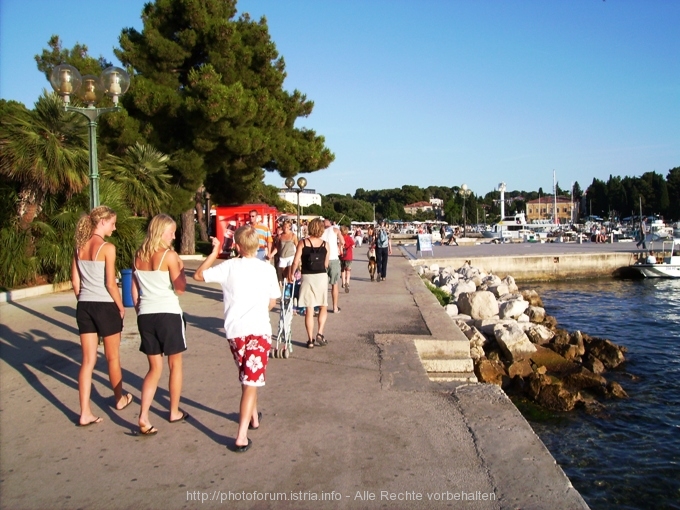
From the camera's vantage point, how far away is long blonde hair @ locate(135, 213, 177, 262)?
192 inches

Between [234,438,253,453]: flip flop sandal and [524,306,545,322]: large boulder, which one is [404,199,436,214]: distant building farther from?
[234,438,253,453]: flip flop sandal

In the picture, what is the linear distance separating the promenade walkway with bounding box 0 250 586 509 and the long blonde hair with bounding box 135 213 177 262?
1505 millimetres

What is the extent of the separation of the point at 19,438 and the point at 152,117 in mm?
18884

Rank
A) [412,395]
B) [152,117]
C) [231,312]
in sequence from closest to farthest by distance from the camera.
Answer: [231,312] < [412,395] < [152,117]

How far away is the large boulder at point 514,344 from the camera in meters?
11.1

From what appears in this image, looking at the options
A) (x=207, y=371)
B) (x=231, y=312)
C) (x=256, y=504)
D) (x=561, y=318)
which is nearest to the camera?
(x=256, y=504)

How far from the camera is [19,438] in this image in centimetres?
488

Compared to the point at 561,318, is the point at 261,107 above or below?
above

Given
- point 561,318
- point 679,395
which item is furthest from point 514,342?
point 561,318

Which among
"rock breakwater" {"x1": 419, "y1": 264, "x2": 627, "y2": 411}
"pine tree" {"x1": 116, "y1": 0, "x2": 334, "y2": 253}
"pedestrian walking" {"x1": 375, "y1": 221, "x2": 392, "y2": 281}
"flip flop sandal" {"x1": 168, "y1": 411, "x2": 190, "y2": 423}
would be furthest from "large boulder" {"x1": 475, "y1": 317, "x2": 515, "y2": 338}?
"pine tree" {"x1": 116, "y1": 0, "x2": 334, "y2": 253}

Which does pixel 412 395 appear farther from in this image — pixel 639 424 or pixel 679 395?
pixel 679 395

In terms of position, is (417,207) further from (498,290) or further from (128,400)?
(128,400)

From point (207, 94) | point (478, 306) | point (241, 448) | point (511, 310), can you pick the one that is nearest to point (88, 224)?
point (241, 448)

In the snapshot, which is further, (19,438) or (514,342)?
(514,342)
